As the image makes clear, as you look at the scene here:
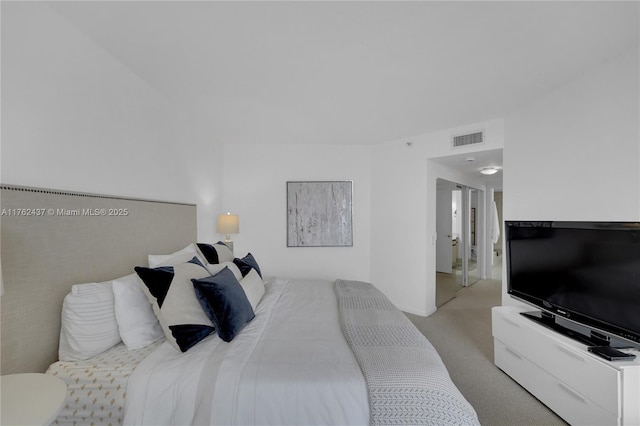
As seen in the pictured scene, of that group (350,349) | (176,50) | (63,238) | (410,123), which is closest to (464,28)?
(410,123)

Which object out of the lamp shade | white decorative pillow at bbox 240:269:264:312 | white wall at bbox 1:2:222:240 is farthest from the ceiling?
white decorative pillow at bbox 240:269:264:312

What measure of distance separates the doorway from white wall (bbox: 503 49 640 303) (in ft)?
5.97

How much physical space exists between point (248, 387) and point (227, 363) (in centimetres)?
17

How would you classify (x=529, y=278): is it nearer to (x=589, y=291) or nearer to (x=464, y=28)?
(x=589, y=291)

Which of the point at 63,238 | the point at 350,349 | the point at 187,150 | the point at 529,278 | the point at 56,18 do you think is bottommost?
the point at 350,349

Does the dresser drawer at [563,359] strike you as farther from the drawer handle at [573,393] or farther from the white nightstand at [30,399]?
the white nightstand at [30,399]

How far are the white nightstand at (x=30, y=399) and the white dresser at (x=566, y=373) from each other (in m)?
2.64

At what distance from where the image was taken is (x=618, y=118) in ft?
5.85

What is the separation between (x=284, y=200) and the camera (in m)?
3.91

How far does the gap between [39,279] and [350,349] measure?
164cm

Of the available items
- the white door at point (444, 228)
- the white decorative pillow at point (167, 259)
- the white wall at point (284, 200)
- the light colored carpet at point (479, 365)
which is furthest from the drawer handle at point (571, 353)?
the white door at point (444, 228)

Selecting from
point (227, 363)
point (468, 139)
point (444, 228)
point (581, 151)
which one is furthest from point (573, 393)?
point (444, 228)

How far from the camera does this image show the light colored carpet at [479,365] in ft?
5.80

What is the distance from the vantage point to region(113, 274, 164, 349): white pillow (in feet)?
4.63
